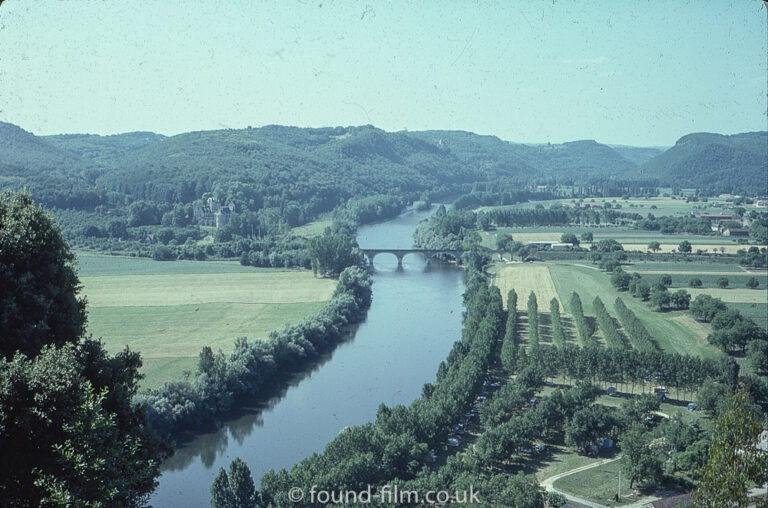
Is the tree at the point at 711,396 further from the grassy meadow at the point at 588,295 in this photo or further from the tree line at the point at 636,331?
the grassy meadow at the point at 588,295

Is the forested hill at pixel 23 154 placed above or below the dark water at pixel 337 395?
above

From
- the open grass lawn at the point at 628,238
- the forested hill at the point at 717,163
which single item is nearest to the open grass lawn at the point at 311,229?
the open grass lawn at the point at 628,238

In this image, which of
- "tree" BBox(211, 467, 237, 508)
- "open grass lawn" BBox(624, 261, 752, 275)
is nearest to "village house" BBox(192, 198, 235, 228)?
"open grass lawn" BBox(624, 261, 752, 275)

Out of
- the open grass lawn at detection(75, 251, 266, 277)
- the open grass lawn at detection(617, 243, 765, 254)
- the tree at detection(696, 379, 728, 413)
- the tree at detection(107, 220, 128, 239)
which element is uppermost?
the tree at detection(107, 220, 128, 239)

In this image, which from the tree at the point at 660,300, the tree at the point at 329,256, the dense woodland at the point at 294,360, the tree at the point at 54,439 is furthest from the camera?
the tree at the point at 329,256

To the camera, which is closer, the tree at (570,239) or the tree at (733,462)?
the tree at (733,462)

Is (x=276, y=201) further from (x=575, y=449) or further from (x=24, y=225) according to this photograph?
(x=24, y=225)

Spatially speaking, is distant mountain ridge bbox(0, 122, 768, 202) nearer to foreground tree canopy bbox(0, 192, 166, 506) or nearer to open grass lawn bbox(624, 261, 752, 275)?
open grass lawn bbox(624, 261, 752, 275)
